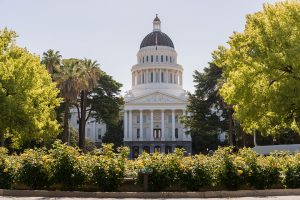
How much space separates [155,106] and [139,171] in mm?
83065

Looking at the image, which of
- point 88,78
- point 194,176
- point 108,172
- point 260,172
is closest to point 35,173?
point 108,172

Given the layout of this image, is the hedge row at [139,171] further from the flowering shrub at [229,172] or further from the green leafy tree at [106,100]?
the green leafy tree at [106,100]

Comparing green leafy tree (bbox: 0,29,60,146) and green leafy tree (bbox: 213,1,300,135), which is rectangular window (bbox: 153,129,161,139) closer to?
green leafy tree (bbox: 0,29,60,146)

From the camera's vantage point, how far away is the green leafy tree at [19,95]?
2502cm

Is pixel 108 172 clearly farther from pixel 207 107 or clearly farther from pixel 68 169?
pixel 207 107

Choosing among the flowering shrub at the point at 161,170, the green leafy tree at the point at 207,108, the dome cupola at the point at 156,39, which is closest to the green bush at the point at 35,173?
the flowering shrub at the point at 161,170

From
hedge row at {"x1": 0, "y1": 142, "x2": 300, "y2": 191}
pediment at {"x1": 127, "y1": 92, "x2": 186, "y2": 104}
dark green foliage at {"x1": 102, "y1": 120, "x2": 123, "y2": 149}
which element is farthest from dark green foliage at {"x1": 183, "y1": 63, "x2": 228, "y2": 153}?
dark green foliage at {"x1": 102, "y1": 120, "x2": 123, "y2": 149}

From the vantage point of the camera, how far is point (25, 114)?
2622 cm

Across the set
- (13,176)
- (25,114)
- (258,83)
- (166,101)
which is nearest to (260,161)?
(258,83)

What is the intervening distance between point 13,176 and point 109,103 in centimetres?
4053

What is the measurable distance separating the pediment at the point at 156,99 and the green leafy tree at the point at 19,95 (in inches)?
2613

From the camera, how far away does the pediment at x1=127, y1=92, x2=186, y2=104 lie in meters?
96.6

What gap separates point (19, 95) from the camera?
83.6ft

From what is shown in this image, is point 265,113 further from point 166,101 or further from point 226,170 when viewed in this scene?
point 166,101
